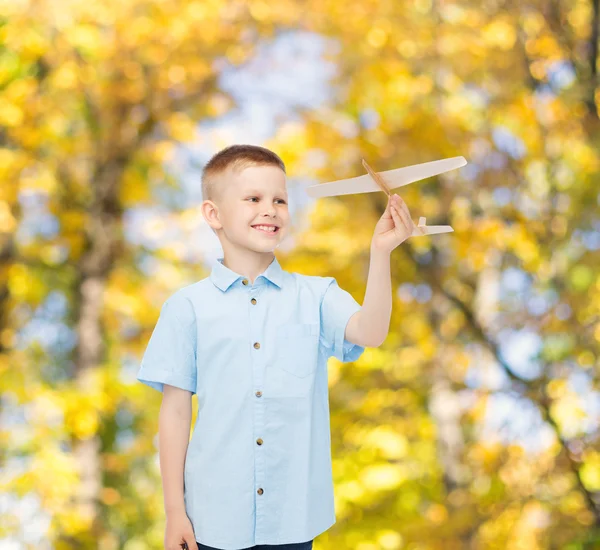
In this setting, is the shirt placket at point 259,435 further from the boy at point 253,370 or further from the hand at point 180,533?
the hand at point 180,533

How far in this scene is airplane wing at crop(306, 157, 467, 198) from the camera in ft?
3.38

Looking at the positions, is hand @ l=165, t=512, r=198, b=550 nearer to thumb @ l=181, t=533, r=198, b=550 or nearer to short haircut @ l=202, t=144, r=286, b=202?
thumb @ l=181, t=533, r=198, b=550

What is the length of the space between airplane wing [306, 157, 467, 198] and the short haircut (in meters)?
0.14

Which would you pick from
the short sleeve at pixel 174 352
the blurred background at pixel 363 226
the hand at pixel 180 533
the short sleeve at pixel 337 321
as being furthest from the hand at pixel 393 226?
the blurred background at pixel 363 226

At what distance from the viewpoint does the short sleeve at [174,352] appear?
4.00ft

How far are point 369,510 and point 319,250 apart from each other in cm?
162

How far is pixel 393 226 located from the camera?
116 cm

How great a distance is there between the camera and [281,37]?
449cm

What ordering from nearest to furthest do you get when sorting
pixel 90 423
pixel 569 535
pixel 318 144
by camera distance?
pixel 569 535 < pixel 318 144 < pixel 90 423

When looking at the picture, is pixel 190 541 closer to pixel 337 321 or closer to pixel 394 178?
pixel 337 321

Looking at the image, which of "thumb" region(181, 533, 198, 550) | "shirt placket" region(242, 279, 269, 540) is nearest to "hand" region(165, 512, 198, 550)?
"thumb" region(181, 533, 198, 550)

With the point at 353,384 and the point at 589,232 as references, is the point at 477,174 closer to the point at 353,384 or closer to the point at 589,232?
the point at 589,232

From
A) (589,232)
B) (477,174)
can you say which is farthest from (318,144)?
(589,232)

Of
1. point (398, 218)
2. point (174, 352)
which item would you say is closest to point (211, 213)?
point (174, 352)
